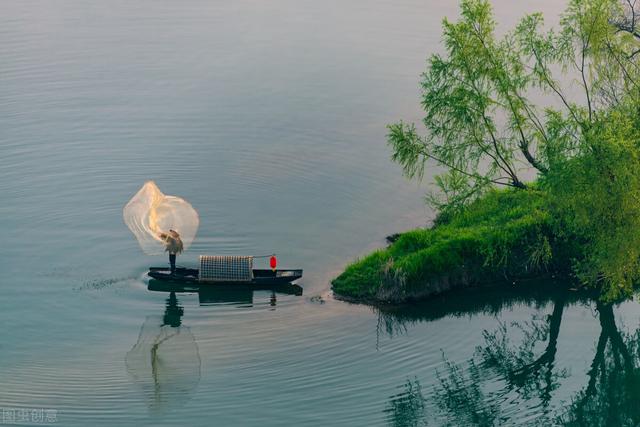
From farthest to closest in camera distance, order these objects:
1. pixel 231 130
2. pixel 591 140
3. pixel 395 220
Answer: pixel 231 130 < pixel 395 220 < pixel 591 140

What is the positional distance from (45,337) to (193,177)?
17.2 meters

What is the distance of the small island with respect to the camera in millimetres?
46094

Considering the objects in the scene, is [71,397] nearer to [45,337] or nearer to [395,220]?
[45,337]

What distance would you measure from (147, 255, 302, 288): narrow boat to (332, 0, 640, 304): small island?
2872 mm

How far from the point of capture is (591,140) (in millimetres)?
44906

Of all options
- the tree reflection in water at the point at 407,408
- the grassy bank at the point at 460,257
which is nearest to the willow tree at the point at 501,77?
the grassy bank at the point at 460,257

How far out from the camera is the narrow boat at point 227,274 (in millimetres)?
50094

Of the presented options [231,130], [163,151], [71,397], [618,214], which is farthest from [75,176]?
[618,214]

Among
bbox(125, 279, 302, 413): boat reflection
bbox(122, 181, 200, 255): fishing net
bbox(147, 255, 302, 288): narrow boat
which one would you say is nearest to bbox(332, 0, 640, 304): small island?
bbox(147, 255, 302, 288): narrow boat

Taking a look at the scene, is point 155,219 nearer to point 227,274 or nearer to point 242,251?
point 227,274

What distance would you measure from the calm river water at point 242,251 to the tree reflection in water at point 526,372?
0.33 feet

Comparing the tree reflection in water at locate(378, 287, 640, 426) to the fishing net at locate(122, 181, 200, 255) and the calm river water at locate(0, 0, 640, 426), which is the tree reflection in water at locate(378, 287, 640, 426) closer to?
the calm river water at locate(0, 0, 640, 426)

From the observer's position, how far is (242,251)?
53.7m

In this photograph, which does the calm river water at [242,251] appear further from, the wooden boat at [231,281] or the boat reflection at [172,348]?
the wooden boat at [231,281]
